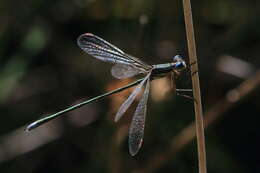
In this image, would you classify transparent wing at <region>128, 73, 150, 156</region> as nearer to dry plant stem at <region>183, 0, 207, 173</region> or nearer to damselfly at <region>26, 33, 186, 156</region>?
damselfly at <region>26, 33, 186, 156</region>

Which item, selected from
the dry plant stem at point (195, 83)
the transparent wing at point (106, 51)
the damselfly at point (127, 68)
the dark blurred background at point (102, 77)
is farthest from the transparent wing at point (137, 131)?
the dark blurred background at point (102, 77)

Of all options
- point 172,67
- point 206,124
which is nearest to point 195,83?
point 172,67

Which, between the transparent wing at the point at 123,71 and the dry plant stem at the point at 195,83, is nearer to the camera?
the dry plant stem at the point at 195,83

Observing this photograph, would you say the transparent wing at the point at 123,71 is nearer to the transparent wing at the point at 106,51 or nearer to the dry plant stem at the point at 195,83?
the transparent wing at the point at 106,51

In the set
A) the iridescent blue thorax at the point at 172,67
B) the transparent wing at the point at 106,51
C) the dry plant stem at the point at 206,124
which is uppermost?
the transparent wing at the point at 106,51

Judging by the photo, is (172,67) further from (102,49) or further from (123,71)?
(102,49)

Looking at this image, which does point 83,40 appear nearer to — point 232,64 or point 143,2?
point 143,2

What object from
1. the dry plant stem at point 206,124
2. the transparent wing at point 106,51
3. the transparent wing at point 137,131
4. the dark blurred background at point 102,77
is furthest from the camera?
the dark blurred background at point 102,77
